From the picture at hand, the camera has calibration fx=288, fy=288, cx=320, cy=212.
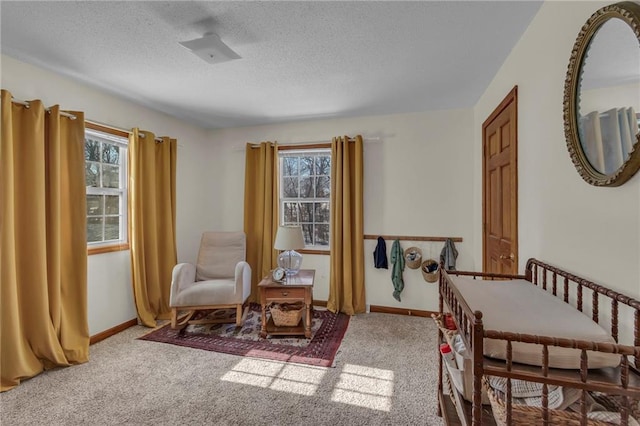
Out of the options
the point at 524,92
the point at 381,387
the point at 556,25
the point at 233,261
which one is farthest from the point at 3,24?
the point at 381,387

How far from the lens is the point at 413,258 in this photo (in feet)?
10.8

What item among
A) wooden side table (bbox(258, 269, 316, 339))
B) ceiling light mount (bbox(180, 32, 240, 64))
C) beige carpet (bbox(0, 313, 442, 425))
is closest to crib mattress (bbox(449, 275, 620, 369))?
beige carpet (bbox(0, 313, 442, 425))

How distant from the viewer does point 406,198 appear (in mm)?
3365

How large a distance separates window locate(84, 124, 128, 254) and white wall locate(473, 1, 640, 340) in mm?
3443

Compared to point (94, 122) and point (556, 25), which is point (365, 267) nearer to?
point (556, 25)

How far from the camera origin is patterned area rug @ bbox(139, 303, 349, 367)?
2441 millimetres

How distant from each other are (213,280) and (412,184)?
2.52m

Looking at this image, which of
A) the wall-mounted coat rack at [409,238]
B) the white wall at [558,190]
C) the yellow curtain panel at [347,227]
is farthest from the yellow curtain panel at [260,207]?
the white wall at [558,190]

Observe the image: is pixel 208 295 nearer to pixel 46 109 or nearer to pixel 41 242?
pixel 41 242

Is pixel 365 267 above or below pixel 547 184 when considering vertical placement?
below

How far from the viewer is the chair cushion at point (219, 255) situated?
3.33 m

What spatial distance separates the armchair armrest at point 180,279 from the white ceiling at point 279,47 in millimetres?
1726

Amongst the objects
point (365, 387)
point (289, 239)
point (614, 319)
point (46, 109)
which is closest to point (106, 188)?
point (46, 109)

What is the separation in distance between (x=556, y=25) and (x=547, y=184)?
2.48ft
